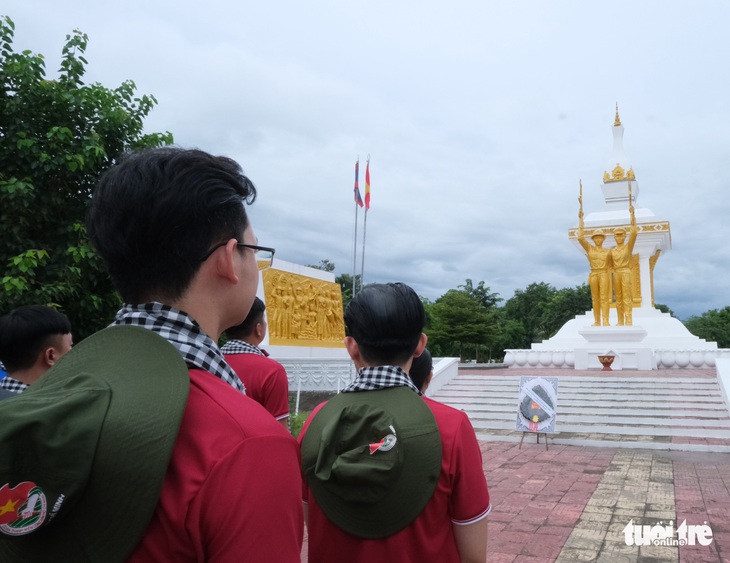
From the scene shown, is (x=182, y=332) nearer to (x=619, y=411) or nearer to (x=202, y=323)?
(x=202, y=323)

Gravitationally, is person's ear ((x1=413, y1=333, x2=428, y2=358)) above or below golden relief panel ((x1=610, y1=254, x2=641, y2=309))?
below

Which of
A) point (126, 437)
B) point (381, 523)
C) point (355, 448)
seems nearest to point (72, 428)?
point (126, 437)

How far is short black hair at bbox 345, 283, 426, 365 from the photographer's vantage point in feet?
5.97

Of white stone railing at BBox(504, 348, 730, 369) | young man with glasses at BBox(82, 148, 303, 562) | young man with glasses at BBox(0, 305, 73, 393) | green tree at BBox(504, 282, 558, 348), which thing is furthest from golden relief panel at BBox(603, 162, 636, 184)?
young man with glasses at BBox(82, 148, 303, 562)

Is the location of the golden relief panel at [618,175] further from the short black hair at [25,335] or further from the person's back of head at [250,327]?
the short black hair at [25,335]

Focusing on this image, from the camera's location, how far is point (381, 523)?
1.64 m

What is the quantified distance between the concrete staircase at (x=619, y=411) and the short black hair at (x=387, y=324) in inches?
307

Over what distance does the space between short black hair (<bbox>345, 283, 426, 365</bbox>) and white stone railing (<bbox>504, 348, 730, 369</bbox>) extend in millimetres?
16705

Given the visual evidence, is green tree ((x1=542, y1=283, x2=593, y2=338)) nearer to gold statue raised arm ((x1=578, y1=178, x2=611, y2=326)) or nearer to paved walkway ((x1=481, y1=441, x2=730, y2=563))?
gold statue raised arm ((x1=578, y1=178, x2=611, y2=326))

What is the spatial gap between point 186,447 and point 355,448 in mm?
822

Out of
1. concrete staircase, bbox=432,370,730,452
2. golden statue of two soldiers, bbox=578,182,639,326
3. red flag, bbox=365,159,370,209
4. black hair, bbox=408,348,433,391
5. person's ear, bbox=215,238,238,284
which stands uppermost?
red flag, bbox=365,159,370,209

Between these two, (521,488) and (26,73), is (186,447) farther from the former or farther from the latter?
(26,73)

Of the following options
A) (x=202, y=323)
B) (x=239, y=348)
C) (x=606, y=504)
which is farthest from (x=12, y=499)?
(x=606, y=504)

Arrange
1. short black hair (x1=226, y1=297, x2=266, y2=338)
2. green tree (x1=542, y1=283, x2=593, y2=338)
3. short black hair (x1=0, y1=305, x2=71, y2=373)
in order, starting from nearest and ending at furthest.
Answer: short black hair (x1=0, y1=305, x2=71, y2=373)
short black hair (x1=226, y1=297, x2=266, y2=338)
green tree (x1=542, y1=283, x2=593, y2=338)
